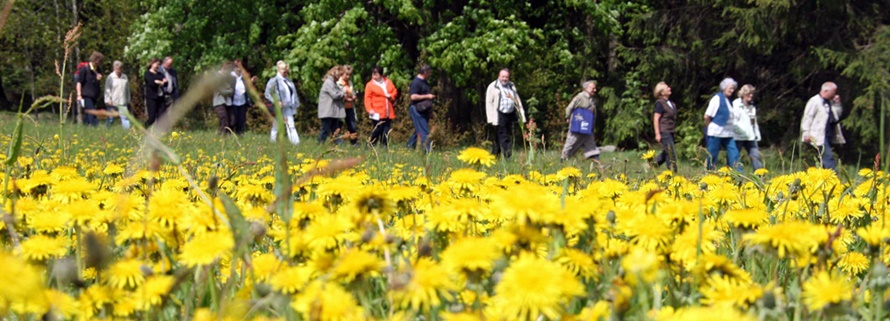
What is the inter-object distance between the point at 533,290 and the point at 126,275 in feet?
2.32

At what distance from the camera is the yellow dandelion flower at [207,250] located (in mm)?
1290

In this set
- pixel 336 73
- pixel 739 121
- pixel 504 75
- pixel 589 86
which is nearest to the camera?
pixel 739 121

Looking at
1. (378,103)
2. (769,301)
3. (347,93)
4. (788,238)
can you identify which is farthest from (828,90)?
(769,301)

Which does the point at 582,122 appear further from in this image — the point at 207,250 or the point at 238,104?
the point at 207,250

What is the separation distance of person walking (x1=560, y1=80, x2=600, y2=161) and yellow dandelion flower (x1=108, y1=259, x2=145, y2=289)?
960 centimetres

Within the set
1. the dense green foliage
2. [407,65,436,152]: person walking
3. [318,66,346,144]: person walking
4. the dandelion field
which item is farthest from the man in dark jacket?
the dandelion field

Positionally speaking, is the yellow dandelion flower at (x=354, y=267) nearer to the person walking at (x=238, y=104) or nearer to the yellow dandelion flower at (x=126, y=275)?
the yellow dandelion flower at (x=126, y=275)

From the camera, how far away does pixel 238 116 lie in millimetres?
14172

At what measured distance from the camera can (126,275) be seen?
134cm

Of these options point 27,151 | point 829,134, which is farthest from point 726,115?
point 27,151

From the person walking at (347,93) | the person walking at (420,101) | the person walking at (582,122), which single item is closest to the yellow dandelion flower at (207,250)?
the person walking at (582,122)

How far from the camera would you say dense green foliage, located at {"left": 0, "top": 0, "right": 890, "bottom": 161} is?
15.8 meters

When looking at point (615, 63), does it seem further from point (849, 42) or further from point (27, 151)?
point (27, 151)

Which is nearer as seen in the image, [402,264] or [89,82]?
[402,264]
